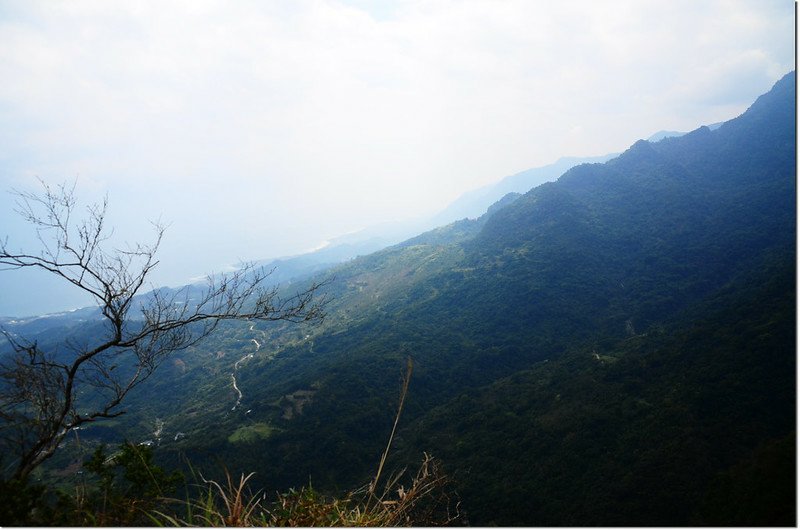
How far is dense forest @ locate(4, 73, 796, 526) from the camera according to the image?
19.3 m

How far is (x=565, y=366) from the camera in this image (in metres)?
35.4

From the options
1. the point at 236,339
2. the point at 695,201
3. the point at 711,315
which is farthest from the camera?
the point at 236,339

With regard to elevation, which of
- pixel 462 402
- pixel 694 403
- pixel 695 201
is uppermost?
pixel 695 201

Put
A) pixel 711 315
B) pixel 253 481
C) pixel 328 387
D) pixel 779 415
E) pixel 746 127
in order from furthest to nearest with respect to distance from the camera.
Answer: pixel 746 127 → pixel 328 387 → pixel 711 315 → pixel 253 481 → pixel 779 415

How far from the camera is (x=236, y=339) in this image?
70312mm

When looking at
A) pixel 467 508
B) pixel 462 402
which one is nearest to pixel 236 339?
pixel 462 402

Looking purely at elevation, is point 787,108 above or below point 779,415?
above

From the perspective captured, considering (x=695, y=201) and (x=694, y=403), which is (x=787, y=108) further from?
(x=694, y=403)

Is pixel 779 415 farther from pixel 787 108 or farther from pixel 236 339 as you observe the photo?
pixel 787 108

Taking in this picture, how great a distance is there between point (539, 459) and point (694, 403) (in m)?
10.1

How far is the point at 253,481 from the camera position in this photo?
2864 centimetres

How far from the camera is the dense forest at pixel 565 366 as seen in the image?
1934cm

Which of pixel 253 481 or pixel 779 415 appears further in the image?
pixel 253 481

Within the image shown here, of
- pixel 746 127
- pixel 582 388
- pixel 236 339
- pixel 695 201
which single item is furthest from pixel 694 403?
pixel 746 127
